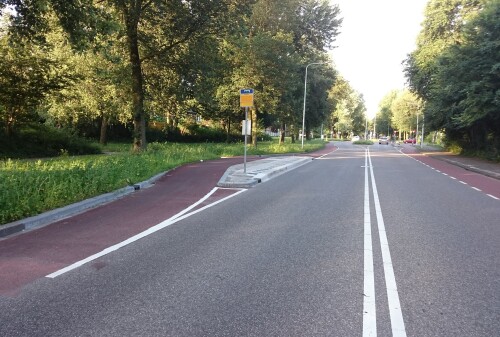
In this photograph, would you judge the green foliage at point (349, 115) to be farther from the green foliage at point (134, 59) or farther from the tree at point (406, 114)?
the green foliage at point (134, 59)

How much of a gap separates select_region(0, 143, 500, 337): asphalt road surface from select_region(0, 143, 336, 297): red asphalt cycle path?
0.31 m

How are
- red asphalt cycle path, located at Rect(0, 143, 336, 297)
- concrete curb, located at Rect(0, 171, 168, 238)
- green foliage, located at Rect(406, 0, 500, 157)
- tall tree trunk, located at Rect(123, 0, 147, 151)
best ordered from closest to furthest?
red asphalt cycle path, located at Rect(0, 143, 336, 297) → concrete curb, located at Rect(0, 171, 168, 238) → tall tree trunk, located at Rect(123, 0, 147, 151) → green foliage, located at Rect(406, 0, 500, 157)

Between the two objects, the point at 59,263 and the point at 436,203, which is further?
the point at 436,203

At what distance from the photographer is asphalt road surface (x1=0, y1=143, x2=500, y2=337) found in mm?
3789

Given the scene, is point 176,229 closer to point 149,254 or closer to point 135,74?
point 149,254

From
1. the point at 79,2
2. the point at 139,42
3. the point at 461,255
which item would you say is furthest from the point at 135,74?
the point at 461,255

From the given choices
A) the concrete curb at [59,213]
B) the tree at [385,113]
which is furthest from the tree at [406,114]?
the concrete curb at [59,213]

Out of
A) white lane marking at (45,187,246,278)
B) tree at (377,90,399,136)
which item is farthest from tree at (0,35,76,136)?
tree at (377,90,399,136)

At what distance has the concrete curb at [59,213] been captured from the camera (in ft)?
23.4

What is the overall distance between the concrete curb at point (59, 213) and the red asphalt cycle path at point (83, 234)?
0.68ft

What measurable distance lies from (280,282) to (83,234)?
392 cm

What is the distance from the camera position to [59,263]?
18.1 feet

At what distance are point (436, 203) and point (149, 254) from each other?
8.21 m

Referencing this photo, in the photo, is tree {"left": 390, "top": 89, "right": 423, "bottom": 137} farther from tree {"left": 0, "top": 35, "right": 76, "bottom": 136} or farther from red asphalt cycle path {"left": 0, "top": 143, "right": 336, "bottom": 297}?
red asphalt cycle path {"left": 0, "top": 143, "right": 336, "bottom": 297}
